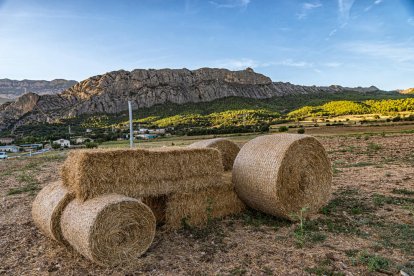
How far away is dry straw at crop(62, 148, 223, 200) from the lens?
6.04m

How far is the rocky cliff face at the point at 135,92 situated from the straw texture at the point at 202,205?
299 ft

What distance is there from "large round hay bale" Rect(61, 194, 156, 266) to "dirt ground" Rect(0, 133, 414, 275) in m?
0.23

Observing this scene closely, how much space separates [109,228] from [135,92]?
4186 inches

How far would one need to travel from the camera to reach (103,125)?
80.9 m

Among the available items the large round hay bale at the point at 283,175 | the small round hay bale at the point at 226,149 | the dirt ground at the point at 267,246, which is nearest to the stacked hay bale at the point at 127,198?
the dirt ground at the point at 267,246

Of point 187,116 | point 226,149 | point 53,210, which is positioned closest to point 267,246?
point 53,210

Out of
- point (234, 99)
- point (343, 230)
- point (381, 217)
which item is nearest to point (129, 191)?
point (343, 230)

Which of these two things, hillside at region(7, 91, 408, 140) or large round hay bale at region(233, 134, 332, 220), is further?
hillside at region(7, 91, 408, 140)

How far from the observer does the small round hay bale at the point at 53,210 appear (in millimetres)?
6180

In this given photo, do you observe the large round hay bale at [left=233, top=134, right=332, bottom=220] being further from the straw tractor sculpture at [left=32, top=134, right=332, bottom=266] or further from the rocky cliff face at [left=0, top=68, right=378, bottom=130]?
the rocky cliff face at [left=0, top=68, right=378, bottom=130]

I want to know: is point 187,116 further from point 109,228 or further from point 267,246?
point 109,228

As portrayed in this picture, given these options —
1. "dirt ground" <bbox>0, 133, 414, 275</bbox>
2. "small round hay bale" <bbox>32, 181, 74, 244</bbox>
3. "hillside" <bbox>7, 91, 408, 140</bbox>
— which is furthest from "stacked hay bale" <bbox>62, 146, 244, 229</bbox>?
"hillside" <bbox>7, 91, 408, 140</bbox>

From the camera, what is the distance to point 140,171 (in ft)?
22.1

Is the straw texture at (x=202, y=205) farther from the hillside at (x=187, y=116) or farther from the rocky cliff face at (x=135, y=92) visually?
the rocky cliff face at (x=135, y=92)
